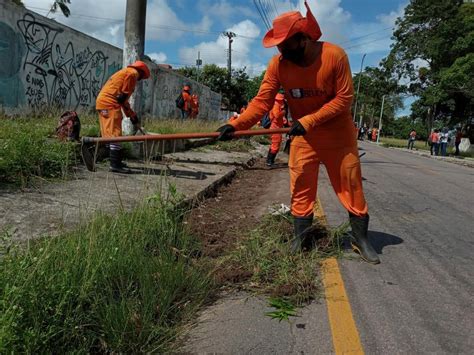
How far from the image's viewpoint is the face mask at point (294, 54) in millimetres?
3508

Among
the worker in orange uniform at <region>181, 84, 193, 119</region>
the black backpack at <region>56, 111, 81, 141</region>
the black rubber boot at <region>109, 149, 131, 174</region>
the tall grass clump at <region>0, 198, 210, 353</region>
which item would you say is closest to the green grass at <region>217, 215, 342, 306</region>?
the tall grass clump at <region>0, 198, 210, 353</region>

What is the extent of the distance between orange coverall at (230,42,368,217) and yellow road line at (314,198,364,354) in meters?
0.59

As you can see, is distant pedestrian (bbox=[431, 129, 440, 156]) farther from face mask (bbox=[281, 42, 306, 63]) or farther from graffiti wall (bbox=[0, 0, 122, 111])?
face mask (bbox=[281, 42, 306, 63])

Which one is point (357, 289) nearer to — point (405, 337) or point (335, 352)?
point (405, 337)

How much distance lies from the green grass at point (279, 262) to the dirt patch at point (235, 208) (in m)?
0.22

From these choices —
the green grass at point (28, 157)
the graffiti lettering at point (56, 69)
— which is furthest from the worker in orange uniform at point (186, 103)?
the green grass at point (28, 157)

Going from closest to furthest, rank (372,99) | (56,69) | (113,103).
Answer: (113,103) < (56,69) < (372,99)

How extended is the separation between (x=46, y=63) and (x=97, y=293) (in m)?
9.00

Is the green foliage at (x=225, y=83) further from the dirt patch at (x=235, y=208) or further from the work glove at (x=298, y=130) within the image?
the work glove at (x=298, y=130)

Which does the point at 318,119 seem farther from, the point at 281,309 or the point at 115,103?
the point at 115,103

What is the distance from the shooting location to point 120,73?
696 centimetres

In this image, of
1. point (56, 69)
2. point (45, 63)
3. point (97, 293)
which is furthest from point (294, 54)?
point (56, 69)

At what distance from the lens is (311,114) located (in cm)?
364

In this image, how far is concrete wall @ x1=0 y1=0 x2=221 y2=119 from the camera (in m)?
8.91
